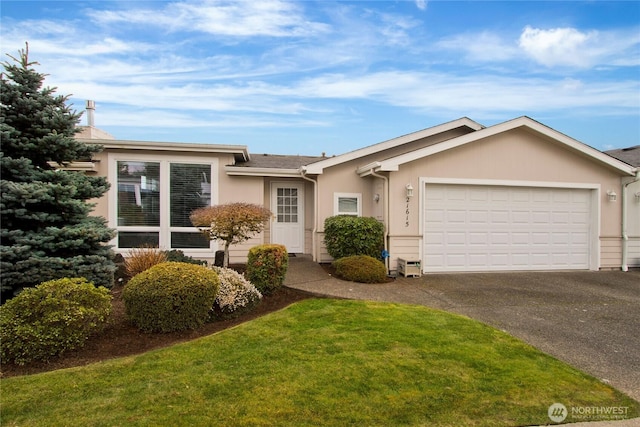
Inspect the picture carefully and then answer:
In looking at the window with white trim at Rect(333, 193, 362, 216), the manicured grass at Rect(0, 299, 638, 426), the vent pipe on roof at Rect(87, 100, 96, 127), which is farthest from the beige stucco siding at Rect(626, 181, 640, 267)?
the vent pipe on roof at Rect(87, 100, 96, 127)

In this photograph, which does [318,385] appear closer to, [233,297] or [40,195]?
[233,297]

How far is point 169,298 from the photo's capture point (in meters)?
5.05

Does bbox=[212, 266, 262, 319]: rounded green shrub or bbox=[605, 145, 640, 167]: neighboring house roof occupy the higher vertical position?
bbox=[605, 145, 640, 167]: neighboring house roof

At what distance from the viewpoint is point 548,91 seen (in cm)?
1377

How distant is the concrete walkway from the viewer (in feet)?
14.7

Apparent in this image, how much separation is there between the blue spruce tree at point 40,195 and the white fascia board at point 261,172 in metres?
4.18

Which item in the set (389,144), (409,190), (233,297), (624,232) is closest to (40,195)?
(233,297)

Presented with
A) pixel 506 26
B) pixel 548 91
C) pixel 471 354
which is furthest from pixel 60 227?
pixel 548 91

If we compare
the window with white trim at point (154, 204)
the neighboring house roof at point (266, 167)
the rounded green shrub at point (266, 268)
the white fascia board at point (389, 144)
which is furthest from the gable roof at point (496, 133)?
the window with white trim at point (154, 204)

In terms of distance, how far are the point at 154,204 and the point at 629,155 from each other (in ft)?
53.0

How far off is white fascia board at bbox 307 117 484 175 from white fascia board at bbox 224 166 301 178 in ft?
2.69

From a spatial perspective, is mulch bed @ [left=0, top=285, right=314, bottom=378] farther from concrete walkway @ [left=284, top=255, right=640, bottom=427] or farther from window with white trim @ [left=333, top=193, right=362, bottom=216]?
window with white trim @ [left=333, top=193, right=362, bottom=216]

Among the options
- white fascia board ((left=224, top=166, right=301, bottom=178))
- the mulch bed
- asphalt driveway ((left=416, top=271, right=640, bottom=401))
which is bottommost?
asphalt driveway ((left=416, top=271, right=640, bottom=401))

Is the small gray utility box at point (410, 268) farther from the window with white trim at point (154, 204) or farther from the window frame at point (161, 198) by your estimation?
the window with white trim at point (154, 204)
